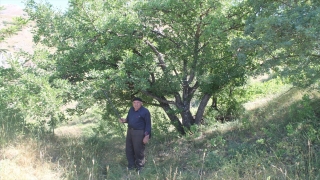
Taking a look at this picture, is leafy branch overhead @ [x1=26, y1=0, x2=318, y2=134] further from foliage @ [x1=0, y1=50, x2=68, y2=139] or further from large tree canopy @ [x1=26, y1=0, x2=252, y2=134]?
foliage @ [x1=0, y1=50, x2=68, y2=139]

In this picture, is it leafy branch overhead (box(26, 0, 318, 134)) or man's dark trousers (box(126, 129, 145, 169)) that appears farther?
leafy branch overhead (box(26, 0, 318, 134))

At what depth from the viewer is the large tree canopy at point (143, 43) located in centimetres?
710

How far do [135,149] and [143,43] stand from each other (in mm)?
3150

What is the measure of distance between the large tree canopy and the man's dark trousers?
3.67 feet

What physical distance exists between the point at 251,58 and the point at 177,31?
207 centimetres

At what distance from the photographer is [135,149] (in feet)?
21.7

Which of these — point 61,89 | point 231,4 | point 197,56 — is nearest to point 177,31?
point 197,56

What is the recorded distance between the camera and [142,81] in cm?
699

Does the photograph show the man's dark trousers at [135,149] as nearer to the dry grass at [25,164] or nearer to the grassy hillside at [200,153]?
the grassy hillside at [200,153]

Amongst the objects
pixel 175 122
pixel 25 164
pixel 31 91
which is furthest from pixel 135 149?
pixel 175 122

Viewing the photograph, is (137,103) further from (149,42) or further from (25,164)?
(25,164)

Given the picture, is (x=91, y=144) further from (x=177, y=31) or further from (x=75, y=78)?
(x=177, y=31)

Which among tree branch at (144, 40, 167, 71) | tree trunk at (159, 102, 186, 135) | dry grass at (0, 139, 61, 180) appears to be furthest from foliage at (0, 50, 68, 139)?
tree trunk at (159, 102, 186, 135)

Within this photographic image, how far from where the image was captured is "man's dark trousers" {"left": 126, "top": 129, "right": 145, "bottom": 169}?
6.56m
